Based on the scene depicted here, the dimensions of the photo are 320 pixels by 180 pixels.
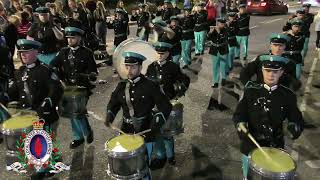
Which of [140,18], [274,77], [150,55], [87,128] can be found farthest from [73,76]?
[140,18]

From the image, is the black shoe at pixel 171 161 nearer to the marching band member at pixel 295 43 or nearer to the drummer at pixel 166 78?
the drummer at pixel 166 78

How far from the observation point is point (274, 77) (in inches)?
197

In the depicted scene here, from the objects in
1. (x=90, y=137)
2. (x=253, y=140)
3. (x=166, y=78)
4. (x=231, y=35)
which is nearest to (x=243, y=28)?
(x=231, y=35)

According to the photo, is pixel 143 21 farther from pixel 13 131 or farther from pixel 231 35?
pixel 13 131

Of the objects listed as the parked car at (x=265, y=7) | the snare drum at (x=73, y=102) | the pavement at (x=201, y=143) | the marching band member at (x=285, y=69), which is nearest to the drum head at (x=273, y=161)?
the pavement at (x=201, y=143)

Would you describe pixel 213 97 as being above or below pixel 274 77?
below

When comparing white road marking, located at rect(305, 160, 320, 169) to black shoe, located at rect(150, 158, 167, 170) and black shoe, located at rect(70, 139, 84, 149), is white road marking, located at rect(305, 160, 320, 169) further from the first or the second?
black shoe, located at rect(70, 139, 84, 149)

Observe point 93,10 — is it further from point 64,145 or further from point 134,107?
point 134,107

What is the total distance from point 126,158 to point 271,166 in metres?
1.64

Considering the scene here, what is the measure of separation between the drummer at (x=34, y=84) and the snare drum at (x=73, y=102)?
527 millimetres

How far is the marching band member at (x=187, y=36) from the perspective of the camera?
44.2 ft

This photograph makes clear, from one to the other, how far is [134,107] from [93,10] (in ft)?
30.8

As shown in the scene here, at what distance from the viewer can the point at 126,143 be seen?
497 centimetres

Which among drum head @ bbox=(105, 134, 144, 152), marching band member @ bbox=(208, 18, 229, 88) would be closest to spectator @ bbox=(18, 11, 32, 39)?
marching band member @ bbox=(208, 18, 229, 88)
